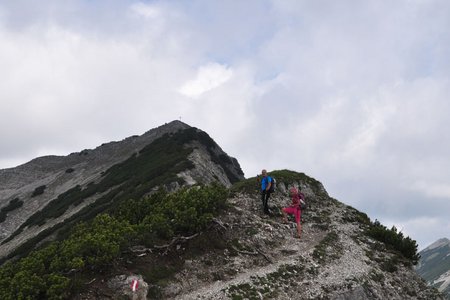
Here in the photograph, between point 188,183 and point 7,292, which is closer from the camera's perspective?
point 7,292

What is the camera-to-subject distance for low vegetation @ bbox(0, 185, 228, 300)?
47.5 feet

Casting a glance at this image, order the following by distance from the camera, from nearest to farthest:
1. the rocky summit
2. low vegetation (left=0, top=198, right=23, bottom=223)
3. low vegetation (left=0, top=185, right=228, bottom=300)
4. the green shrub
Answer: low vegetation (left=0, top=185, right=228, bottom=300) → the rocky summit → the green shrub → low vegetation (left=0, top=198, right=23, bottom=223)

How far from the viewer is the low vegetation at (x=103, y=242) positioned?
1449cm

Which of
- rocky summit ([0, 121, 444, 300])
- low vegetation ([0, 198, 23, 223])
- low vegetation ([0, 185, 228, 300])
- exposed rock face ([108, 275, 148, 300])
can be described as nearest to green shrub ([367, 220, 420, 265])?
rocky summit ([0, 121, 444, 300])

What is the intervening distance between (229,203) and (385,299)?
32.9 ft

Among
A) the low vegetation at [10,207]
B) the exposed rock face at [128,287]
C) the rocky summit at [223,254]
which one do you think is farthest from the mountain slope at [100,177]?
the exposed rock face at [128,287]

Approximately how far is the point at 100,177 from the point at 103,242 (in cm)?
5760

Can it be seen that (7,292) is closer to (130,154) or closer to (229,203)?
(229,203)

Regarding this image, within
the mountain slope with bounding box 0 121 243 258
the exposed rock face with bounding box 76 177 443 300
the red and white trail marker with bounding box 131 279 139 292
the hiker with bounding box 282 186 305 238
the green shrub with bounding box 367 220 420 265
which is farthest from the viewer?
the mountain slope with bounding box 0 121 243 258

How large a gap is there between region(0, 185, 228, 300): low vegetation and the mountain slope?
75.6ft

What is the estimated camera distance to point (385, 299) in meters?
19.5

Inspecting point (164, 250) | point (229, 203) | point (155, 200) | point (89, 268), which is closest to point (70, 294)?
point (89, 268)

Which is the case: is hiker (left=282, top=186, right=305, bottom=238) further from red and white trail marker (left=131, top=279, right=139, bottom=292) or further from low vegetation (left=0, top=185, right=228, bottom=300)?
red and white trail marker (left=131, top=279, right=139, bottom=292)

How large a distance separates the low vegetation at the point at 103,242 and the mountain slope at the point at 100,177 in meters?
23.0
